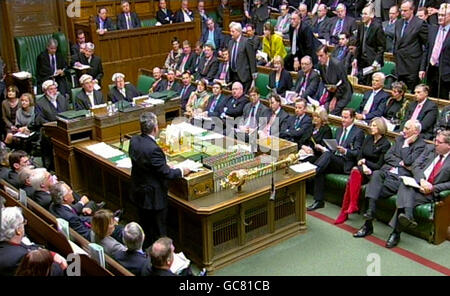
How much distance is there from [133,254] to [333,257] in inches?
75.4

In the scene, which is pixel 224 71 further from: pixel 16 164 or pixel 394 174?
pixel 16 164

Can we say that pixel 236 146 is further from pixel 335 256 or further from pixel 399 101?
pixel 399 101

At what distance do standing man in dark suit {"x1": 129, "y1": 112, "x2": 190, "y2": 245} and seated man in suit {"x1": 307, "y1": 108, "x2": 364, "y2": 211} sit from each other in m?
1.67

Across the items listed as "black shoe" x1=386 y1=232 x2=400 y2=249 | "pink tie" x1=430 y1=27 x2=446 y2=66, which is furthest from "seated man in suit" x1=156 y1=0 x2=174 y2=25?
"black shoe" x1=386 y1=232 x2=400 y2=249

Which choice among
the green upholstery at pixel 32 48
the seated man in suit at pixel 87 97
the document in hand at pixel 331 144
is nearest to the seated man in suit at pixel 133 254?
the document in hand at pixel 331 144

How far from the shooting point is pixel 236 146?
599 centimetres

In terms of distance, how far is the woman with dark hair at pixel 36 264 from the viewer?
340 cm

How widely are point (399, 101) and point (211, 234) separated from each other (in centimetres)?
283

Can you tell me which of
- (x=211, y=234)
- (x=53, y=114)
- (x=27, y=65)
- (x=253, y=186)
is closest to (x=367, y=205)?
(x=253, y=186)

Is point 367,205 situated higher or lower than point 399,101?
lower

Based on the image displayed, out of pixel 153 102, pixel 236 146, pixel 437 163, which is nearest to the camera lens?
pixel 437 163

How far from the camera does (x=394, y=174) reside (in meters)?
5.73

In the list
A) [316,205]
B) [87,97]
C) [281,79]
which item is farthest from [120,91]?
[316,205]

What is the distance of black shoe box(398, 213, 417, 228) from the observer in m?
5.32
